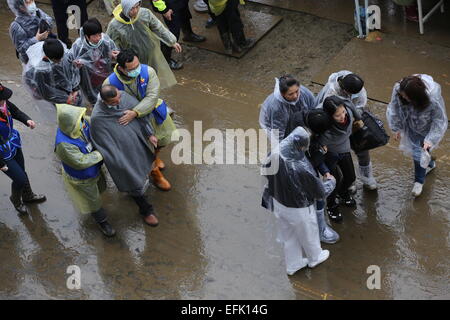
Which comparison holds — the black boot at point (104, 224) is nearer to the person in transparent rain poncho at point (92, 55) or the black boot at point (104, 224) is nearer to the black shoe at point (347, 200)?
the person in transparent rain poncho at point (92, 55)

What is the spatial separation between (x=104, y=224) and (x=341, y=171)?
2029mm

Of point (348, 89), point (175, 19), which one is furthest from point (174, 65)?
point (348, 89)

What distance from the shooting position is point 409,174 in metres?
5.73

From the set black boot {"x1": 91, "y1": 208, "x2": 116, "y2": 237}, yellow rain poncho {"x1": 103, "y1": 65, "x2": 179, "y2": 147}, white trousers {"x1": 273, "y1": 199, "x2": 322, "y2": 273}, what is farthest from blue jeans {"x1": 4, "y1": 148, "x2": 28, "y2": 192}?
white trousers {"x1": 273, "y1": 199, "x2": 322, "y2": 273}

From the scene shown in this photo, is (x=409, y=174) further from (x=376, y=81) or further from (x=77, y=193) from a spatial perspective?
(x=77, y=193)

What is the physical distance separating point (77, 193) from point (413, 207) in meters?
2.79

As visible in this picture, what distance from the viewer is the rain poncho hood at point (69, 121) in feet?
15.6

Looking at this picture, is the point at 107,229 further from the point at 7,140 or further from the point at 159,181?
the point at 7,140

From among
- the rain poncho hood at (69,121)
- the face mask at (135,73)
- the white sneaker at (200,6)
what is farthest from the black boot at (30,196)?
the white sneaker at (200,6)

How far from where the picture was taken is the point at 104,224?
17.9 feet

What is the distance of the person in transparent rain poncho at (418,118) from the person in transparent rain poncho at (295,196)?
0.91m

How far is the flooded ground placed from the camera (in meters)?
4.95

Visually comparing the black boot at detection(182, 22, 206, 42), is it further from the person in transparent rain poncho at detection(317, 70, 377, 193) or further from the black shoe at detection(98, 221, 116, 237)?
the black shoe at detection(98, 221, 116, 237)
